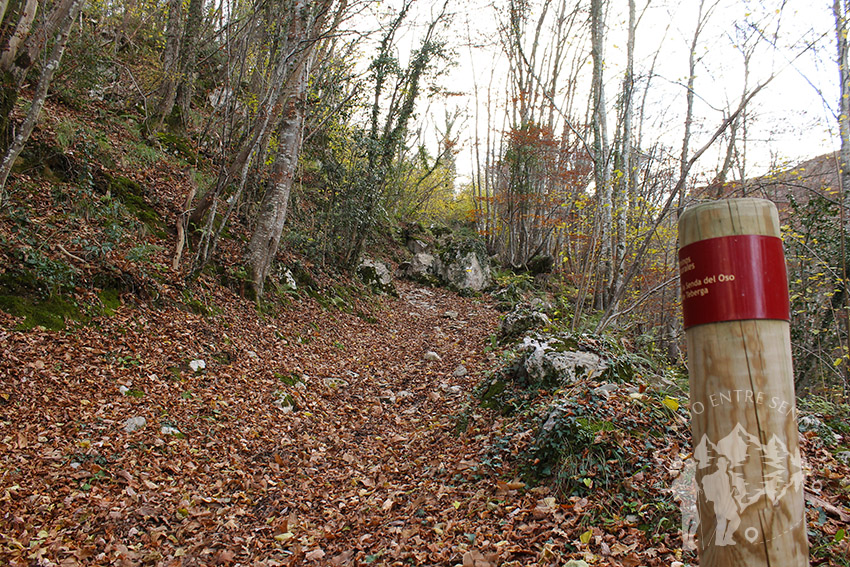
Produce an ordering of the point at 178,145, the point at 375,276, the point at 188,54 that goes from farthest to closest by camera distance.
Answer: the point at 375,276, the point at 188,54, the point at 178,145

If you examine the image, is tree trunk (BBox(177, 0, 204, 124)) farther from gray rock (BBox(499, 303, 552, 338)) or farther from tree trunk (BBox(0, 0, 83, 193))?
gray rock (BBox(499, 303, 552, 338))

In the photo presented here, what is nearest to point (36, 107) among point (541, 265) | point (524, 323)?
point (524, 323)

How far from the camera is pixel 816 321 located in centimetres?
730

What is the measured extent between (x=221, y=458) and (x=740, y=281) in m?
4.76

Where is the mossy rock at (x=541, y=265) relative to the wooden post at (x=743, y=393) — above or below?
above

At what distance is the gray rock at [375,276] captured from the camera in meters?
12.9

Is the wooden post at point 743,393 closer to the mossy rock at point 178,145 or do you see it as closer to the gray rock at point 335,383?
the gray rock at point 335,383

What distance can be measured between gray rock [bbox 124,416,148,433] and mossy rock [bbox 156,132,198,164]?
7.09 metres

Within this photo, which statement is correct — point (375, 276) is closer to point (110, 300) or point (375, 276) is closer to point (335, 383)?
point (335, 383)

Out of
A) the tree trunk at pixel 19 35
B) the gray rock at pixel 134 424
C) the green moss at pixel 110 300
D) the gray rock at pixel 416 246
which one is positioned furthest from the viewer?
the gray rock at pixel 416 246

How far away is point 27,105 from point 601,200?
9649 mm

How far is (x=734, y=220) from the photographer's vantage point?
1373mm

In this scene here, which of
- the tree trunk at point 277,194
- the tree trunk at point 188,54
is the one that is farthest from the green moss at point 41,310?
the tree trunk at point 188,54

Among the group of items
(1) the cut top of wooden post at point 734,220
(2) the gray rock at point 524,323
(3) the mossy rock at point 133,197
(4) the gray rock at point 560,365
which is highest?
(3) the mossy rock at point 133,197
